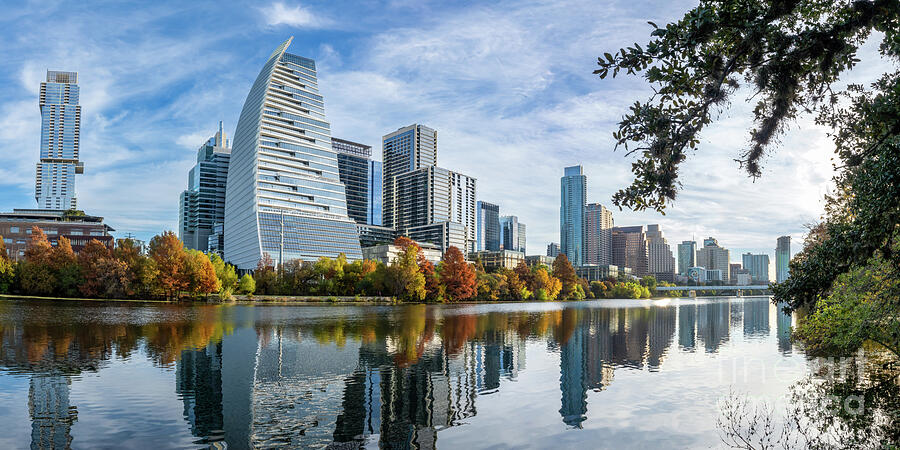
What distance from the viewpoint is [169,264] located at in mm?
92938

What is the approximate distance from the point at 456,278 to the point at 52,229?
398 feet

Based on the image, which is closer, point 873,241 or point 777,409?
point 873,241

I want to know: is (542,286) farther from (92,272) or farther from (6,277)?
(6,277)

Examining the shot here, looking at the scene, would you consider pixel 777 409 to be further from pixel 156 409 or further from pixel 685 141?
pixel 156 409

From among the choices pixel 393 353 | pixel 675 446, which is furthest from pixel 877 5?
pixel 393 353

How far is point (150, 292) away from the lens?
306ft

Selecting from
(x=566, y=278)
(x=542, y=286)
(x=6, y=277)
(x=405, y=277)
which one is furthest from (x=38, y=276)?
(x=566, y=278)

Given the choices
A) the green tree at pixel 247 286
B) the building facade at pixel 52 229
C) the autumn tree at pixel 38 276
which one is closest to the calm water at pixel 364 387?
the autumn tree at pixel 38 276

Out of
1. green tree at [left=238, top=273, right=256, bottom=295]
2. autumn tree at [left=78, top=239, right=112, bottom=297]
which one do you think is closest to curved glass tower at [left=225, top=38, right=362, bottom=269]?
green tree at [left=238, top=273, right=256, bottom=295]

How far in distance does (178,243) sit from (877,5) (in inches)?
4050

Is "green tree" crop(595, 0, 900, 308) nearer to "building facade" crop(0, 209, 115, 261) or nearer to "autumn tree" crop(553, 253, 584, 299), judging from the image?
"autumn tree" crop(553, 253, 584, 299)

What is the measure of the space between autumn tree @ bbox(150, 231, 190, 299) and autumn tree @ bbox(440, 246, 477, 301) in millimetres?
55023

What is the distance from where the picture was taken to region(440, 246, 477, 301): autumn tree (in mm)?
128250

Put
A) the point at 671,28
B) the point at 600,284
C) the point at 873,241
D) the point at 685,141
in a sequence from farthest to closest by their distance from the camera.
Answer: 1. the point at 600,284
2. the point at 685,141
3. the point at 671,28
4. the point at 873,241
